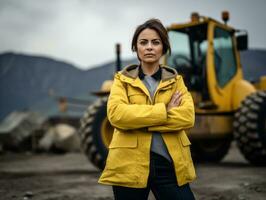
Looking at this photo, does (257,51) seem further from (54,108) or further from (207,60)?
(54,108)

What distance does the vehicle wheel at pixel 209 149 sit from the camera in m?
8.16

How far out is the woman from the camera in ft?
7.00

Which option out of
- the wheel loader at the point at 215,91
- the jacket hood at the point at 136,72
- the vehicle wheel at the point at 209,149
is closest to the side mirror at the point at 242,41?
the wheel loader at the point at 215,91

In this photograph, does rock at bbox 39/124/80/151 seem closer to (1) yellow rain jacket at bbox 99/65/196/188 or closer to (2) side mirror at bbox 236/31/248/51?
(2) side mirror at bbox 236/31/248/51

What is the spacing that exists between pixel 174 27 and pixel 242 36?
50.1 inches

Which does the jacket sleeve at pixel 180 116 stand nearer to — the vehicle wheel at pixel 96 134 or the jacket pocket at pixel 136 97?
the jacket pocket at pixel 136 97

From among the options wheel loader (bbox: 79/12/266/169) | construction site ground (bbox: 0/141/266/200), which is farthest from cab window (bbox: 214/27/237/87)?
construction site ground (bbox: 0/141/266/200)

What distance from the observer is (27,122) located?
13.6 metres

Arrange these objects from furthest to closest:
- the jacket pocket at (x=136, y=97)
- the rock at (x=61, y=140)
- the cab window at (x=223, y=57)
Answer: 1. the rock at (x=61, y=140)
2. the cab window at (x=223, y=57)
3. the jacket pocket at (x=136, y=97)

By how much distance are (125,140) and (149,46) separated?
52cm

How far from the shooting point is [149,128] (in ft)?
7.20

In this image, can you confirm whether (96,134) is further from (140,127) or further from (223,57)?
(140,127)

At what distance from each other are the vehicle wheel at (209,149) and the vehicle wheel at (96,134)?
264 centimetres

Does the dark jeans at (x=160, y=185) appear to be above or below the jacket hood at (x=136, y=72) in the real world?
below
